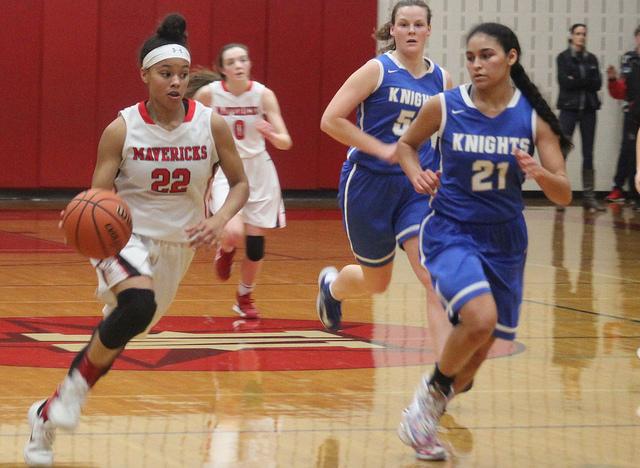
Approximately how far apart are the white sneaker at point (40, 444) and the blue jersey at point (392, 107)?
2.26 metres

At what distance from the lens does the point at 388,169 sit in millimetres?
6047

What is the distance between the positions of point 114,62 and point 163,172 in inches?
411

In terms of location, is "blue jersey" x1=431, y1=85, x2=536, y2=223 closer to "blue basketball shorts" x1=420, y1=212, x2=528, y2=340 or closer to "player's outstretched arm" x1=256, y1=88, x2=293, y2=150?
"blue basketball shorts" x1=420, y1=212, x2=528, y2=340

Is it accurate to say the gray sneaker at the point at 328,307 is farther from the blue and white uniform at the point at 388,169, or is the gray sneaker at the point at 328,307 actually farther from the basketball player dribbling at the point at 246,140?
the basketball player dribbling at the point at 246,140

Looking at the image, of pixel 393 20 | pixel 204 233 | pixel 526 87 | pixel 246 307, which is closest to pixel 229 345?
pixel 246 307

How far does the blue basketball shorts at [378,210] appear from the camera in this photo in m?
6.02

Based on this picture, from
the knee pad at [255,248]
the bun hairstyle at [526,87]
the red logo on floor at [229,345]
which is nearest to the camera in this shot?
the bun hairstyle at [526,87]

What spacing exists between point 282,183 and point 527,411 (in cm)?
1057

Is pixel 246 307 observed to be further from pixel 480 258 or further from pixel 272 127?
pixel 480 258

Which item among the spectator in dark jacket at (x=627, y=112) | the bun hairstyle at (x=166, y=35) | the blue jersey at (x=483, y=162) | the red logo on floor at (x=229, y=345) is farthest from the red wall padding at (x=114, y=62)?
the blue jersey at (x=483, y=162)

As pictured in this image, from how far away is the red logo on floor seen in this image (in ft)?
20.9

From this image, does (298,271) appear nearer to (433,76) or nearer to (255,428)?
(433,76)

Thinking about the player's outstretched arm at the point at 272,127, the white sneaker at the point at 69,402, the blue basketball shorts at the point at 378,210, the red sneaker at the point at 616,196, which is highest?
the player's outstretched arm at the point at 272,127

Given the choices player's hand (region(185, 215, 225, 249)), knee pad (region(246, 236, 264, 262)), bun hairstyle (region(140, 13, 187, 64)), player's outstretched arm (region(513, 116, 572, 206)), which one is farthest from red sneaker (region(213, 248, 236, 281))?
player's outstretched arm (region(513, 116, 572, 206))
